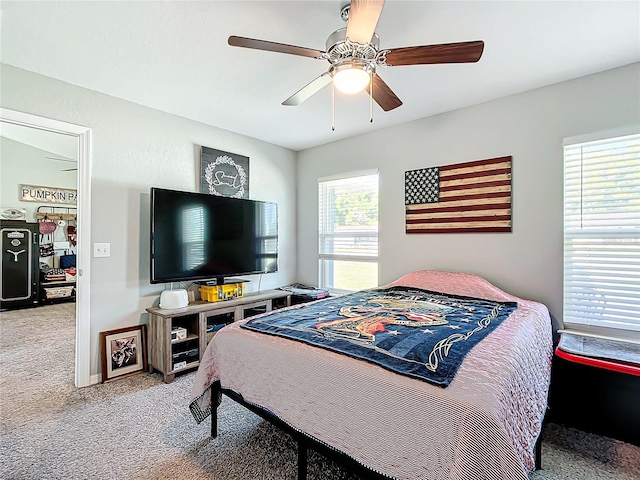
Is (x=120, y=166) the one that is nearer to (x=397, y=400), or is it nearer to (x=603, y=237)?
(x=397, y=400)

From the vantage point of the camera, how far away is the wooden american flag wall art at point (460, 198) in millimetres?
2861

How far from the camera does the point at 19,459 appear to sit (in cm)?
178

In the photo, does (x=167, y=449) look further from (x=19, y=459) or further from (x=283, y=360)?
(x=283, y=360)

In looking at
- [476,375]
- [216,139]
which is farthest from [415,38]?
[216,139]

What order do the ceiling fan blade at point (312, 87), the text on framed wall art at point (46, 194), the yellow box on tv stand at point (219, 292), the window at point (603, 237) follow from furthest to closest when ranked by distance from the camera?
the text on framed wall art at point (46, 194) → the yellow box on tv stand at point (219, 292) → the window at point (603, 237) → the ceiling fan blade at point (312, 87)

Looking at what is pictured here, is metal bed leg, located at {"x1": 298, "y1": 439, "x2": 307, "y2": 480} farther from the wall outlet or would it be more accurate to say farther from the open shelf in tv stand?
the wall outlet

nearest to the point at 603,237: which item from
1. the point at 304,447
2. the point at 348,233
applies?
the point at 348,233

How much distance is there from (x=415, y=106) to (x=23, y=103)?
328 centimetres

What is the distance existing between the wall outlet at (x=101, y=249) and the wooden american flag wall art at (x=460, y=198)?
2962 millimetres

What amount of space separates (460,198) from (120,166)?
10.7ft

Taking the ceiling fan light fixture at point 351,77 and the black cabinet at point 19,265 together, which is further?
the black cabinet at point 19,265

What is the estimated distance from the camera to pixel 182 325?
10.1 feet

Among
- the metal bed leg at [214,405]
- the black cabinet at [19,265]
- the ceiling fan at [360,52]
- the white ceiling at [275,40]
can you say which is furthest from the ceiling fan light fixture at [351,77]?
the black cabinet at [19,265]

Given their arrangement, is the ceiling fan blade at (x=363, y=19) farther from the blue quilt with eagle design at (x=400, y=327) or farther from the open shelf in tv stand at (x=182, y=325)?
the open shelf in tv stand at (x=182, y=325)
